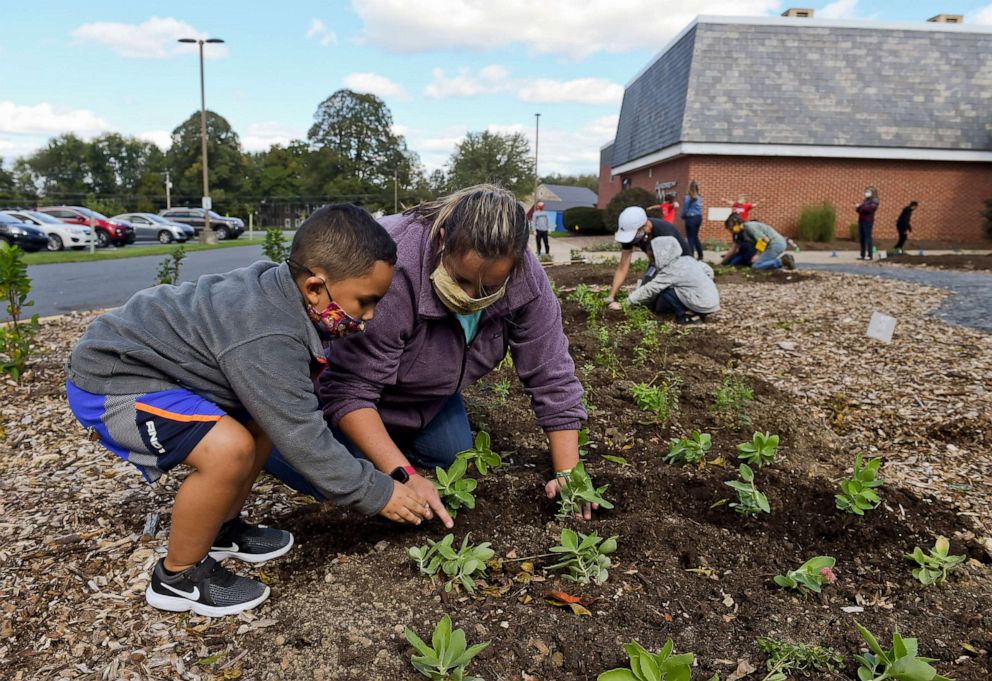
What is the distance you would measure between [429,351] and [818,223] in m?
20.0

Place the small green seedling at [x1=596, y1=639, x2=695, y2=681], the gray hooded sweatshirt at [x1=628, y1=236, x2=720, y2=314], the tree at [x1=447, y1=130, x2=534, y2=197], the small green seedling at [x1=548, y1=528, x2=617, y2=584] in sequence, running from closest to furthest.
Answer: the small green seedling at [x1=596, y1=639, x2=695, y2=681] < the small green seedling at [x1=548, y1=528, x2=617, y2=584] < the gray hooded sweatshirt at [x1=628, y1=236, x2=720, y2=314] < the tree at [x1=447, y1=130, x2=534, y2=197]

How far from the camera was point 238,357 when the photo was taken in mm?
1835

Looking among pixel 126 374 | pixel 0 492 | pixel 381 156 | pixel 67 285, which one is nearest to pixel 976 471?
pixel 126 374

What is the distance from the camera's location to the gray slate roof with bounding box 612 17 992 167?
Answer: 20500 mm

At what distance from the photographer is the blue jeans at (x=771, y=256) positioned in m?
10.4

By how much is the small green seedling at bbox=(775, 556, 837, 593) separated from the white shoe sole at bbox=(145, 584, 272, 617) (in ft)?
5.21

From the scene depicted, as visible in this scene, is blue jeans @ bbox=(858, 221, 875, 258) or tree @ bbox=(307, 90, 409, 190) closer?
blue jeans @ bbox=(858, 221, 875, 258)

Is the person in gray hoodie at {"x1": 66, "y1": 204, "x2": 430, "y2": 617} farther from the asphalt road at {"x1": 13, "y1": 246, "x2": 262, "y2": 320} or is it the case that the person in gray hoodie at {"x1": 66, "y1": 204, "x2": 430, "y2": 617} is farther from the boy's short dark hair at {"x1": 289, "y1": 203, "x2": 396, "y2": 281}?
the asphalt road at {"x1": 13, "y1": 246, "x2": 262, "y2": 320}

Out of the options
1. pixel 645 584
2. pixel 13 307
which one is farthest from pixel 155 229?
pixel 645 584

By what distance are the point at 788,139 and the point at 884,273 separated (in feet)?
35.7

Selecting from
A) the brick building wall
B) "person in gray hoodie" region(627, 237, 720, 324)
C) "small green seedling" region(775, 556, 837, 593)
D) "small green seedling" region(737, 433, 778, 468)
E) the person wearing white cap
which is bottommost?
"small green seedling" region(775, 556, 837, 593)

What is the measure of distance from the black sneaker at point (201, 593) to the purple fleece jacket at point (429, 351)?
0.60m

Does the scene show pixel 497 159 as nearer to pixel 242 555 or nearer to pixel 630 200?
pixel 630 200

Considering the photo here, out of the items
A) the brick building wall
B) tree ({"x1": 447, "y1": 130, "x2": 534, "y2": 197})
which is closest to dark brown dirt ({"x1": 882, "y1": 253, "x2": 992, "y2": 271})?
the brick building wall
